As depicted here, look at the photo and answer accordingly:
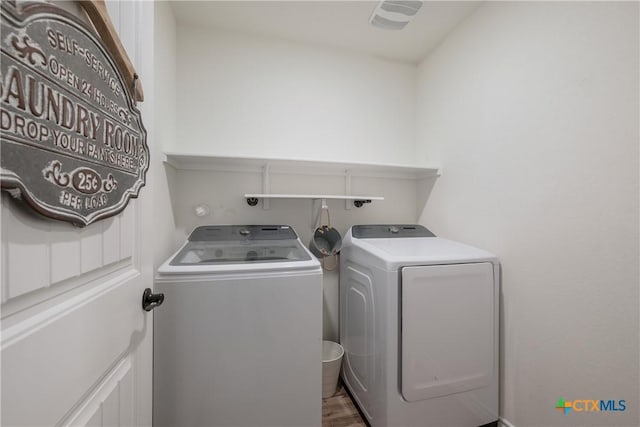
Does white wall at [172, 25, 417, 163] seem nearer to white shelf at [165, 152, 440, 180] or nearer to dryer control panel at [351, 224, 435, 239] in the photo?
white shelf at [165, 152, 440, 180]

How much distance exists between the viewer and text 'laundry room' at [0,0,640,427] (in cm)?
49

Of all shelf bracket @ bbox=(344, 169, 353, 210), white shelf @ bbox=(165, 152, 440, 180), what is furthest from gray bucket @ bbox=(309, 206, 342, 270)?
white shelf @ bbox=(165, 152, 440, 180)

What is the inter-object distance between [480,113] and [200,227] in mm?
2042

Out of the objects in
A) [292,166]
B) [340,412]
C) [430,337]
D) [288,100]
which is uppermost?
[288,100]

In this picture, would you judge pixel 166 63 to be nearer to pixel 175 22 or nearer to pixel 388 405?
pixel 175 22

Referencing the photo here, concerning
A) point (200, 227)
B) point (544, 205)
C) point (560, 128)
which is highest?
point (560, 128)

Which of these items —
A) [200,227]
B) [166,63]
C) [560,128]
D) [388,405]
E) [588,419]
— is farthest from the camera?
[200,227]

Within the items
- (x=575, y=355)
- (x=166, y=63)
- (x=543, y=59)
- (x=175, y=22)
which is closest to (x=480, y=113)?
(x=543, y=59)

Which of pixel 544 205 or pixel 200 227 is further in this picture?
pixel 200 227

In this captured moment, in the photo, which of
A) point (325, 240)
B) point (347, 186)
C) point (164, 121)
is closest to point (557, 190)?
point (347, 186)

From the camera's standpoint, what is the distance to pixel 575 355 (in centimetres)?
115

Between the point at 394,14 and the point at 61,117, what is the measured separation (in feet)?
6.50

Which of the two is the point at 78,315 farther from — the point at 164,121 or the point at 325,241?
the point at 325,241

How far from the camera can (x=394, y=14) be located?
67.2 inches
